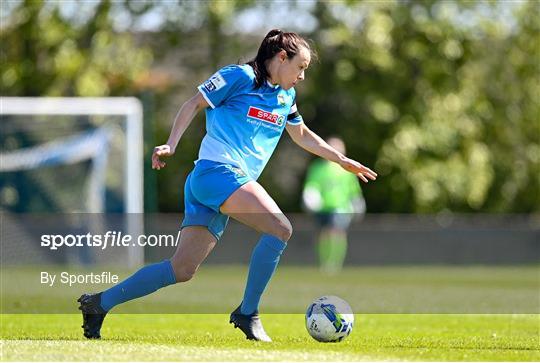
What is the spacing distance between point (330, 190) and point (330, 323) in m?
14.4

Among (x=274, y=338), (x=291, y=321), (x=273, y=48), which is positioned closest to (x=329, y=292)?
(x=291, y=321)

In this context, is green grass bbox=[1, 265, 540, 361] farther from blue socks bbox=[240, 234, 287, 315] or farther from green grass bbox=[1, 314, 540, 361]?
blue socks bbox=[240, 234, 287, 315]

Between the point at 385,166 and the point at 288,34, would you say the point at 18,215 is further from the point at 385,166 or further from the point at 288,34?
the point at 288,34

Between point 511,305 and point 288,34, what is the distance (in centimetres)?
582

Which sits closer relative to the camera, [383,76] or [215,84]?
[215,84]

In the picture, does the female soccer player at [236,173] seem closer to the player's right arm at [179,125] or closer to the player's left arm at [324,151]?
the player's right arm at [179,125]

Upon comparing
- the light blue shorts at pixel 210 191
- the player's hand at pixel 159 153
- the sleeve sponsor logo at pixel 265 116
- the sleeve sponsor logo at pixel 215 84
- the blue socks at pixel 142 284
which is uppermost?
the sleeve sponsor logo at pixel 215 84

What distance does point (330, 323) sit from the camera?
26.5ft

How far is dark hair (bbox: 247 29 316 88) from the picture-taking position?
796cm

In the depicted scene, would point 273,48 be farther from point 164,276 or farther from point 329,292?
point 329,292

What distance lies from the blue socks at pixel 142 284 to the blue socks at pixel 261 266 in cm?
Answer: 52

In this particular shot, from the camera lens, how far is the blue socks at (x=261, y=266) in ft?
26.0

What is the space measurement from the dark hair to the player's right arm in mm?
406

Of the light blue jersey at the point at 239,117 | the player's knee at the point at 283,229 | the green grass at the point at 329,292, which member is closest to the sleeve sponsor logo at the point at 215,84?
the light blue jersey at the point at 239,117
